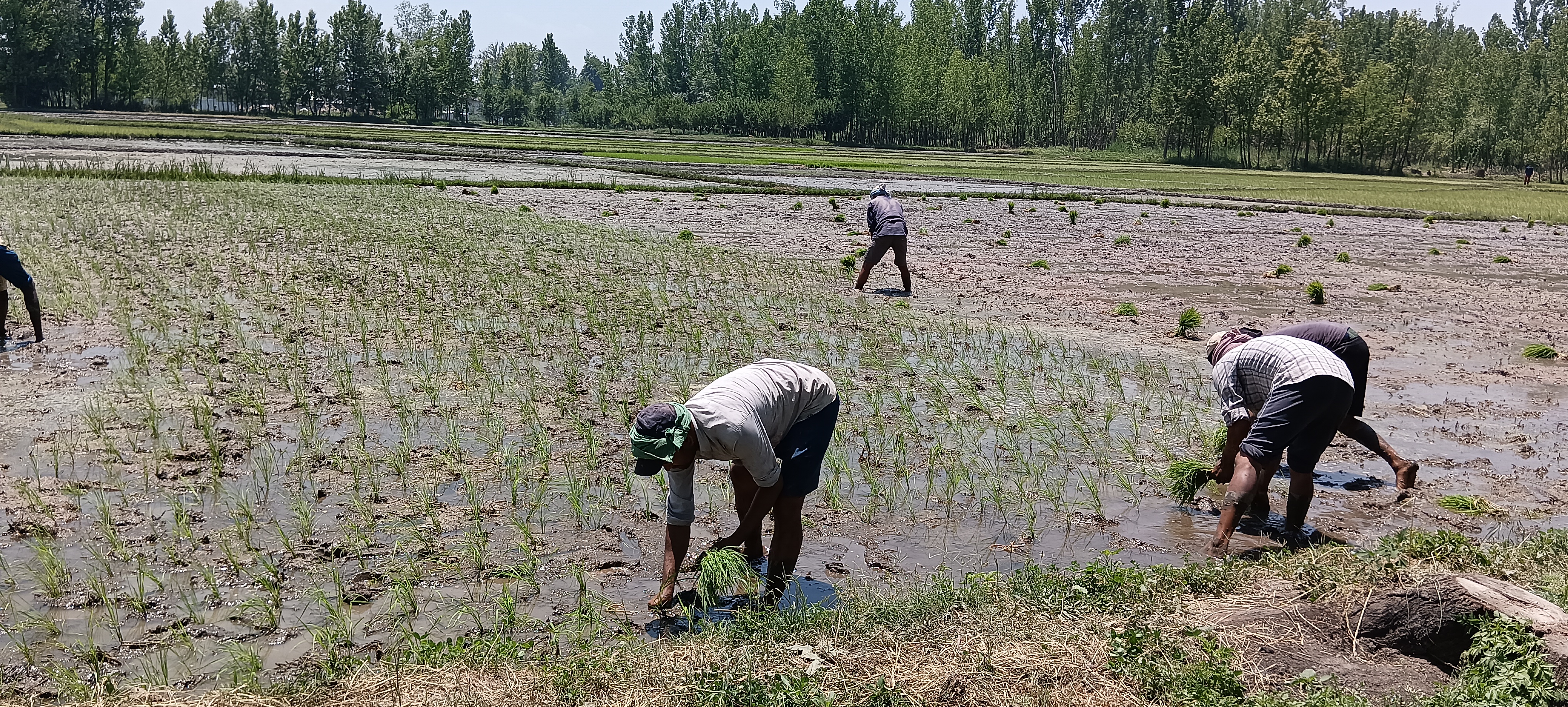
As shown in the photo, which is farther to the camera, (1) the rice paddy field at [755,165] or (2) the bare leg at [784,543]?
(1) the rice paddy field at [755,165]

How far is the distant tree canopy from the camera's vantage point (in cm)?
6544

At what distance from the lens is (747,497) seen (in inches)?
204

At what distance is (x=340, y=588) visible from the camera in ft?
15.5

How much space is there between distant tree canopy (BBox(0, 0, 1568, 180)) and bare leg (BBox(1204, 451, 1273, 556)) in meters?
64.2

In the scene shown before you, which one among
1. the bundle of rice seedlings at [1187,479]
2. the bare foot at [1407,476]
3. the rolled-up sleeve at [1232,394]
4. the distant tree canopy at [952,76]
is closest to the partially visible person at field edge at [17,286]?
the bundle of rice seedlings at [1187,479]

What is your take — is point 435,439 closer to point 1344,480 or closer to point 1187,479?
point 1187,479

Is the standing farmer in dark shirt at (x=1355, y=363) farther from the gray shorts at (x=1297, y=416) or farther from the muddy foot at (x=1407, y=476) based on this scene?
the gray shorts at (x=1297, y=416)

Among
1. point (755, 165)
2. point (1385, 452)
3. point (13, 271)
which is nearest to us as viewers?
point (1385, 452)

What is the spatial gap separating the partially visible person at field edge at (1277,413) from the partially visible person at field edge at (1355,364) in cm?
59

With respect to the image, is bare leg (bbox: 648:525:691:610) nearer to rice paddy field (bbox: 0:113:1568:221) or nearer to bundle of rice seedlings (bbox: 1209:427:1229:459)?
bundle of rice seedlings (bbox: 1209:427:1229:459)

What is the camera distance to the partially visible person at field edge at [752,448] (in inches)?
167

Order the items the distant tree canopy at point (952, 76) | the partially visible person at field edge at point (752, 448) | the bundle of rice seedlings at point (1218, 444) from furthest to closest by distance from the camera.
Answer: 1. the distant tree canopy at point (952, 76)
2. the bundle of rice seedlings at point (1218, 444)
3. the partially visible person at field edge at point (752, 448)

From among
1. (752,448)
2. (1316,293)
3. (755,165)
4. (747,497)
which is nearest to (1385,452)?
(747,497)

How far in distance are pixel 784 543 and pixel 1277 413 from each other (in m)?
2.70
